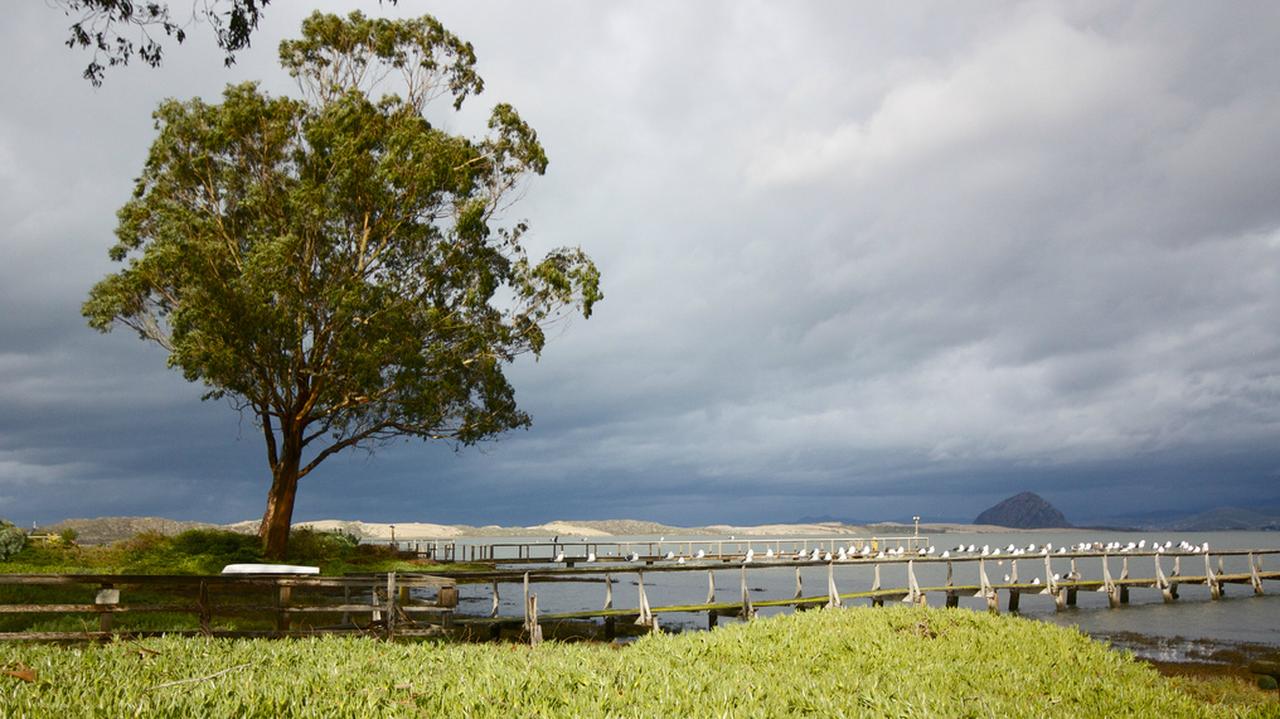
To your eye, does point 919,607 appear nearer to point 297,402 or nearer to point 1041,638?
point 1041,638

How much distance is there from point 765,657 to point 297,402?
27.2 meters

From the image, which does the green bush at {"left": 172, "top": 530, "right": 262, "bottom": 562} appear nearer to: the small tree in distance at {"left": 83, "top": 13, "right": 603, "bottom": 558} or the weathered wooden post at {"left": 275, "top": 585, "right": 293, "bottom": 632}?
the small tree in distance at {"left": 83, "top": 13, "right": 603, "bottom": 558}

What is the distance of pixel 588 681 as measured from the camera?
5.91m

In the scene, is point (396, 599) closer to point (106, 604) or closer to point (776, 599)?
point (106, 604)

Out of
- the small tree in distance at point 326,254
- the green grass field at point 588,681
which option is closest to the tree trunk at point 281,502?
the small tree in distance at point 326,254

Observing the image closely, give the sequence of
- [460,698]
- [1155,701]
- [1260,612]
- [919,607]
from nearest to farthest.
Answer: [460,698] < [1155,701] < [919,607] < [1260,612]

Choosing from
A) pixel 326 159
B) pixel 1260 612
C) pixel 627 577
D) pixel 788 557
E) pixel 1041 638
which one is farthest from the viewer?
pixel 627 577

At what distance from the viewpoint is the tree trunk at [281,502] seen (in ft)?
105

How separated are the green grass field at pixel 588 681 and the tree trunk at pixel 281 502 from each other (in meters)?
26.0

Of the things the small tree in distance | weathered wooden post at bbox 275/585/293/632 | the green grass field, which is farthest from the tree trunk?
the green grass field

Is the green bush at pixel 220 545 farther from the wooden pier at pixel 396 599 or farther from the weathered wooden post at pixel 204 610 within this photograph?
the weathered wooden post at pixel 204 610

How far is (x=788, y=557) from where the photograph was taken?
66.4 metres

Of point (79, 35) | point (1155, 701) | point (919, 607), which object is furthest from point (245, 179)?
point (1155, 701)

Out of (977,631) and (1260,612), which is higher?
(977,631)
